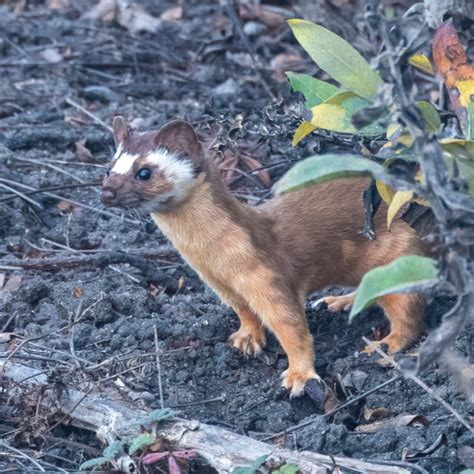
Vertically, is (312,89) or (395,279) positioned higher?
(395,279)

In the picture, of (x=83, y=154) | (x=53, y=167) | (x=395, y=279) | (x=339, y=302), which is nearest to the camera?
(x=395, y=279)

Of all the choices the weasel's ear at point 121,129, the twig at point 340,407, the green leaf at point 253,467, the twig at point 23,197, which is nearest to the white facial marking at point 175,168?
the weasel's ear at point 121,129

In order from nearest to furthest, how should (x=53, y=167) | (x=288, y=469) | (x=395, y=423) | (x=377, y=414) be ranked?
(x=288, y=469) → (x=395, y=423) → (x=377, y=414) → (x=53, y=167)

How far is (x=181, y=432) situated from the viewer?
382 cm

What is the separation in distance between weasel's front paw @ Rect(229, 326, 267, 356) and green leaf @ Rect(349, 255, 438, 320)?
1909 millimetres

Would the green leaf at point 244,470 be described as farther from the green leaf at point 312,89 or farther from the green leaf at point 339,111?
the green leaf at point 312,89

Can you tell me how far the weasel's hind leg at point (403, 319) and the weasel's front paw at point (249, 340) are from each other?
1.54 feet

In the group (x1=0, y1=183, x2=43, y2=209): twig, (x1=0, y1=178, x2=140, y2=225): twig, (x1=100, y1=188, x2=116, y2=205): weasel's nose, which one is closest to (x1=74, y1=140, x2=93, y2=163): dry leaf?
(x1=0, y1=178, x2=140, y2=225): twig

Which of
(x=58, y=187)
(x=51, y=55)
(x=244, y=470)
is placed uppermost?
(x=244, y=470)

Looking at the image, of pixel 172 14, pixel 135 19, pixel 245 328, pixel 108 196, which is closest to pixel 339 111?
pixel 108 196

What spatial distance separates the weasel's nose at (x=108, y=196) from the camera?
4.49 m

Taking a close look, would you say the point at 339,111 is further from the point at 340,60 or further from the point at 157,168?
the point at 157,168

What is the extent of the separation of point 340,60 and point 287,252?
1.20m

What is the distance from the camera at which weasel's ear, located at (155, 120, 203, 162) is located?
15.4ft
